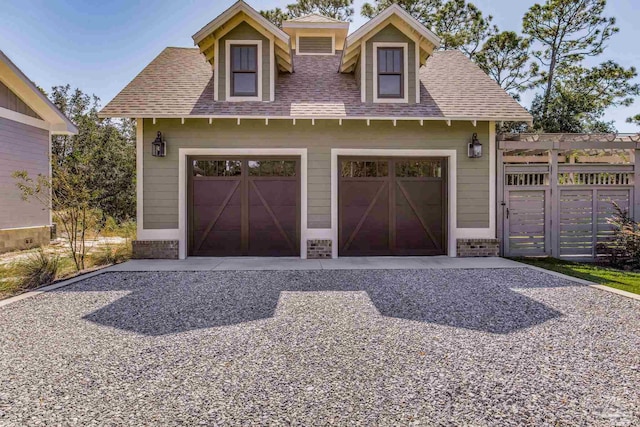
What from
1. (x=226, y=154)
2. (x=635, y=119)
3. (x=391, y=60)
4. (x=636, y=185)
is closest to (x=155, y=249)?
(x=226, y=154)

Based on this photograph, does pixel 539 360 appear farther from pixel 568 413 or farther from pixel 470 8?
pixel 470 8

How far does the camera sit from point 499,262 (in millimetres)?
7871

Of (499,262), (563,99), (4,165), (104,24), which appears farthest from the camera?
(563,99)

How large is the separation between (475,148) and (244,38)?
19.5ft

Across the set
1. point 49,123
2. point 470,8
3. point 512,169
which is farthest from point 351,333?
point 470,8

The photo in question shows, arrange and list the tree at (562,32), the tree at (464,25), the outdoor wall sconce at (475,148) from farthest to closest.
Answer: the tree at (464,25)
the tree at (562,32)
the outdoor wall sconce at (475,148)

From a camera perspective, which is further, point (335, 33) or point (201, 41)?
point (335, 33)

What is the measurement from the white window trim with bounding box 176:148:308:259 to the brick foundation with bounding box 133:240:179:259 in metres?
0.15

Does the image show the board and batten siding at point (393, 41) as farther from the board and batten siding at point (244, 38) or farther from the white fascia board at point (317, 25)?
the white fascia board at point (317, 25)

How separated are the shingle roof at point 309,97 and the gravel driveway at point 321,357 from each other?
420 cm

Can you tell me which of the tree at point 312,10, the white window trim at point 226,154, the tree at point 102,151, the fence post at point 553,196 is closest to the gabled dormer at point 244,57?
the white window trim at point 226,154

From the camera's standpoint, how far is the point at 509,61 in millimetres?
19500

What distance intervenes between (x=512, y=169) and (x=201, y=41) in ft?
25.8

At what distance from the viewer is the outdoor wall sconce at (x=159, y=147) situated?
8.05m
